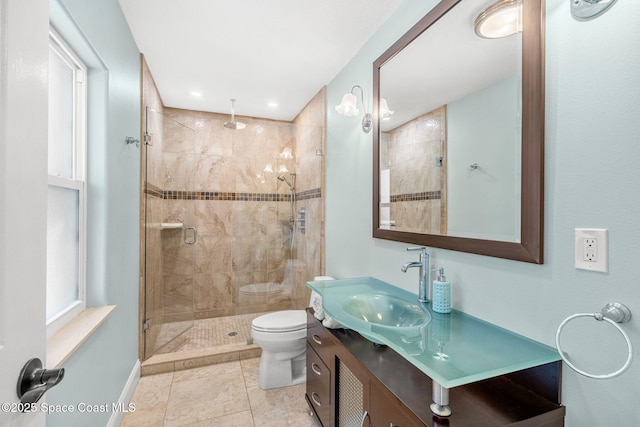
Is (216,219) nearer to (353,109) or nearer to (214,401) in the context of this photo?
(214,401)

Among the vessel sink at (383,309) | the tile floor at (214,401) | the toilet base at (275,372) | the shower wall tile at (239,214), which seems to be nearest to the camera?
the vessel sink at (383,309)

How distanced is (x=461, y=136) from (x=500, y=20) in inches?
17.8

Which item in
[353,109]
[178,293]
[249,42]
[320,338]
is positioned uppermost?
[249,42]

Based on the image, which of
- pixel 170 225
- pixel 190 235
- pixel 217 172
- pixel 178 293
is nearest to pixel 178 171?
pixel 217 172

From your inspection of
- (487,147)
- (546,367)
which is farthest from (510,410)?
(487,147)

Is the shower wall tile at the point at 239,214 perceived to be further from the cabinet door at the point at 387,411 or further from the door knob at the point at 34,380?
the door knob at the point at 34,380

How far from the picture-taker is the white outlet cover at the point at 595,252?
0.82 meters

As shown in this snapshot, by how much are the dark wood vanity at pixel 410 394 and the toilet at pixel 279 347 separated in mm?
642

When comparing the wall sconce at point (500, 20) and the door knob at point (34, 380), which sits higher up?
the wall sconce at point (500, 20)

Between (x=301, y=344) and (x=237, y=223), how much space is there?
63.6 inches

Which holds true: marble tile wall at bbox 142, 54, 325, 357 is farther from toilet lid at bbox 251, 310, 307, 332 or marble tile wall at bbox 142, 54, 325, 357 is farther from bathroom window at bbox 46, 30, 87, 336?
bathroom window at bbox 46, 30, 87, 336

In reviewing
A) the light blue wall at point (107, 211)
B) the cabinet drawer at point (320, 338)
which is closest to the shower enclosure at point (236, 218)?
the light blue wall at point (107, 211)

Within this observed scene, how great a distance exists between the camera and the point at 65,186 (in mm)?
1339

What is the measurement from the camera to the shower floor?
265cm
